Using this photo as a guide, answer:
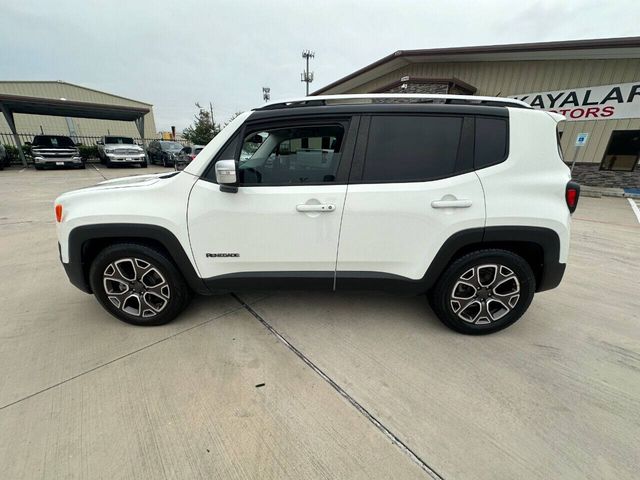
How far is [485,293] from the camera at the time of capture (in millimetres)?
2311

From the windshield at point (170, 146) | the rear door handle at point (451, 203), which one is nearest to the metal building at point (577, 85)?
the rear door handle at point (451, 203)

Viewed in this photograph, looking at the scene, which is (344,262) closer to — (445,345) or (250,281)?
(250,281)

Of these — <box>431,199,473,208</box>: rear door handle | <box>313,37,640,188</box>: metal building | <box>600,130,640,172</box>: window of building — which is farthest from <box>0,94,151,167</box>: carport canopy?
<box>600,130,640,172</box>: window of building

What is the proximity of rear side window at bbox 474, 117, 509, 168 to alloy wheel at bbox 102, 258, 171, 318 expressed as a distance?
8.88ft

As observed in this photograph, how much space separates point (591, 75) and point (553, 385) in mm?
12770

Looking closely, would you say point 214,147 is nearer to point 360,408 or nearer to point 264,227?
point 264,227

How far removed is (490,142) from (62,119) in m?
41.0

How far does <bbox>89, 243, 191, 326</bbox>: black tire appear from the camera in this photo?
2.30m

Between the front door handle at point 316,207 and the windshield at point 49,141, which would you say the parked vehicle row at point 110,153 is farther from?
the front door handle at point 316,207

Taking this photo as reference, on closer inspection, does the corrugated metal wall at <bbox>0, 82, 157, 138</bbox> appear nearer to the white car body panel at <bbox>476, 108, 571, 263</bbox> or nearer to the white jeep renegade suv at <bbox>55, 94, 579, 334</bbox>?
the white jeep renegade suv at <bbox>55, 94, 579, 334</bbox>

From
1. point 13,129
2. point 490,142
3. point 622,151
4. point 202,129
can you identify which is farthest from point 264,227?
point 202,129

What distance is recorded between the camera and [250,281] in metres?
2.36

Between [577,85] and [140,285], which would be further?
[577,85]

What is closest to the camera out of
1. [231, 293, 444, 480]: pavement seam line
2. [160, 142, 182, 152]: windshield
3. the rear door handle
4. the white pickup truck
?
[231, 293, 444, 480]: pavement seam line
